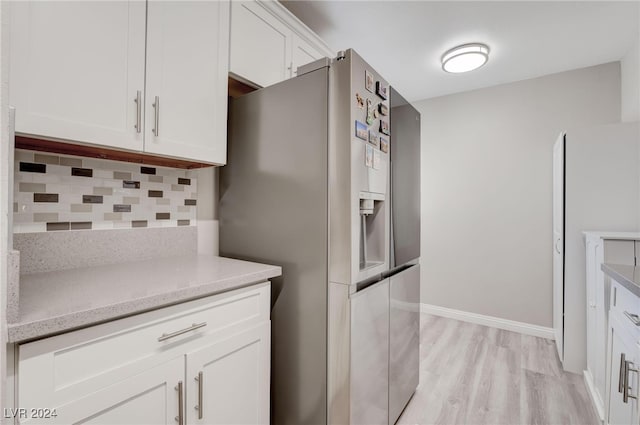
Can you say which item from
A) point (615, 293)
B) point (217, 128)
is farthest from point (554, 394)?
point (217, 128)

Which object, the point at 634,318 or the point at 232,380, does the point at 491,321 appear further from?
the point at 232,380

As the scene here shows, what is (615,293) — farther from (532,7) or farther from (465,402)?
(532,7)

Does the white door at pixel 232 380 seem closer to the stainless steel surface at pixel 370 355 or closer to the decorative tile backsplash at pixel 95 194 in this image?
the stainless steel surface at pixel 370 355

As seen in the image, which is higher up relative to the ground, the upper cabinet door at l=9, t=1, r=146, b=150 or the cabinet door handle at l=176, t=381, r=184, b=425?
the upper cabinet door at l=9, t=1, r=146, b=150

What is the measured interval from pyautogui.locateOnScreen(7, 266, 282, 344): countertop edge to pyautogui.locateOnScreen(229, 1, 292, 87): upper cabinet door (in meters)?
1.07

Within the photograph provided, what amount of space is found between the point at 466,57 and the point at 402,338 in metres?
2.34

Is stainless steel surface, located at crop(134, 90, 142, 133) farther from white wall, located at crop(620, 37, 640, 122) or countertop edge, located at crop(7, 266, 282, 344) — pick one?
white wall, located at crop(620, 37, 640, 122)

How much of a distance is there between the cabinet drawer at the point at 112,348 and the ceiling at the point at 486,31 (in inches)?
77.5

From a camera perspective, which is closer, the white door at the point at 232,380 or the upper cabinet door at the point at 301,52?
the white door at the point at 232,380

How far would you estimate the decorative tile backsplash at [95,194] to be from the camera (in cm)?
113

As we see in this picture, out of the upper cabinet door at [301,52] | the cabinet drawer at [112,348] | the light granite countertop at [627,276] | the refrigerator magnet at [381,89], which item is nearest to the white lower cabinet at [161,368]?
the cabinet drawer at [112,348]

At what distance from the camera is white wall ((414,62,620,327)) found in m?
2.87

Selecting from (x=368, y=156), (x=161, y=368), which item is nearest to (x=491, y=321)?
(x=368, y=156)

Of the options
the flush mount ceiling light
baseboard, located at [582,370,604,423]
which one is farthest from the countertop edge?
the flush mount ceiling light
